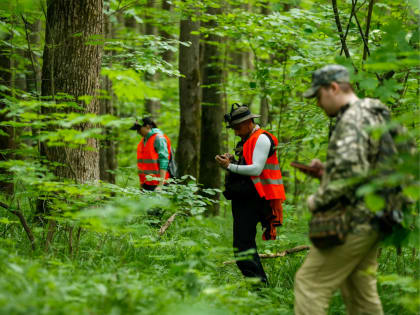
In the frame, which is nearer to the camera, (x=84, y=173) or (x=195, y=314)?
(x=195, y=314)

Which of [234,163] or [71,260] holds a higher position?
[234,163]

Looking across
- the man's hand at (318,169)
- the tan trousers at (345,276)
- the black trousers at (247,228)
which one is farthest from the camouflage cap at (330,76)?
the black trousers at (247,228)

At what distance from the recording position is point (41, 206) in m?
5.74

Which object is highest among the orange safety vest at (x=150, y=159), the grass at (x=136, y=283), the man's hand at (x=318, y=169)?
the man's hand at (x=318, y=169)

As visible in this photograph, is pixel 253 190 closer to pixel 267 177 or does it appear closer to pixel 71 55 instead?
pixel 267 177

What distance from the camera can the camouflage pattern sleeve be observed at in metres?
2.77

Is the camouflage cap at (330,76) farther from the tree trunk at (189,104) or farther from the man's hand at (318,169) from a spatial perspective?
the tree trunk at (189,104)

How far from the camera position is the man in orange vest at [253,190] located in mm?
4867

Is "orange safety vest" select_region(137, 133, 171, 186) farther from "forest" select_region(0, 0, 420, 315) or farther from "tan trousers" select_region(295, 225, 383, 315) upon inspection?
"tan trousers" select_region(295, 225, 383, 315)

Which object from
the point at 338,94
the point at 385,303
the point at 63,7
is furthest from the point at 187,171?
the point at 338,94

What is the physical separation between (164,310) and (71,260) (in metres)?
1.88

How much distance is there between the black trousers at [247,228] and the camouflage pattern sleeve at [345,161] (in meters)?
2.09

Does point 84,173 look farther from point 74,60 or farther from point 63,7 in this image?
point 63,7

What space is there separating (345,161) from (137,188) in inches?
179
